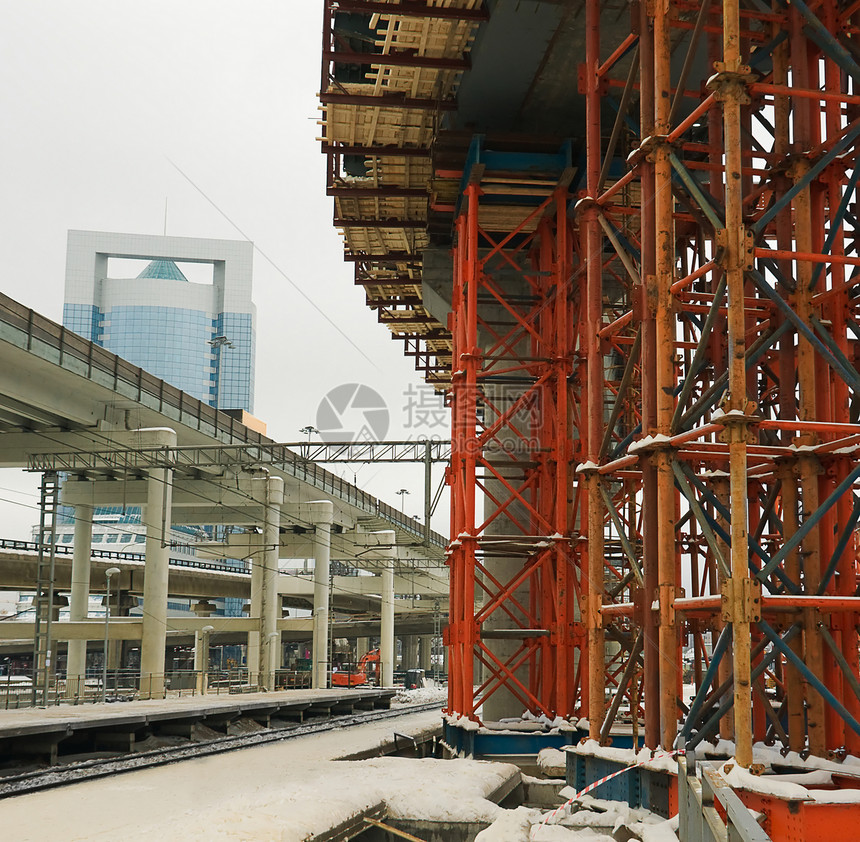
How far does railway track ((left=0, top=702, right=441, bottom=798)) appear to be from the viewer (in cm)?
1694

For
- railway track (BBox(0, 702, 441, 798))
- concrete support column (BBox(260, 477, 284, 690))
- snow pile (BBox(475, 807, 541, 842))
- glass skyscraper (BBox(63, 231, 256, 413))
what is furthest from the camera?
glass skyscraper (BBox(63, 231, 256, 413))

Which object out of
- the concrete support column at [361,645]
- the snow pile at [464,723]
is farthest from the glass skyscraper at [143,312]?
the snow pile at [464,723]

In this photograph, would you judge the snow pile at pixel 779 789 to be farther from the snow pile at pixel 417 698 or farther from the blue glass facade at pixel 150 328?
the blue glass facade at pixel 150 328

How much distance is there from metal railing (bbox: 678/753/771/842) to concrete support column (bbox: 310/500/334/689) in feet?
154

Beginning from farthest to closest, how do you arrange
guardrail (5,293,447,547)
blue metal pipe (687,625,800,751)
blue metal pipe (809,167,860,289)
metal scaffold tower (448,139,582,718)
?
guardrail (5,293,447,547) < metal scaffold tower (448,139,582,718) < blue metal pipe (809,167,860,289) < blue metal pipe (687,625,800,751)

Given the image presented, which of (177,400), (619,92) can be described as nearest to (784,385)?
(619,92)

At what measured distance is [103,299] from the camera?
19425cm

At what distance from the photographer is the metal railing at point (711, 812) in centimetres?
461

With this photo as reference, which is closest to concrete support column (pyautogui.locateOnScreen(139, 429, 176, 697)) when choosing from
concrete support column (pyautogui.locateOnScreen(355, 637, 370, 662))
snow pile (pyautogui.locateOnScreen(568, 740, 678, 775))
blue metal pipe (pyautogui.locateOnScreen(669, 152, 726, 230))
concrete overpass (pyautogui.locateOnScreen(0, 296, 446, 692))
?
concrete overpass (pyautogui.locateOnScreen(0, 296, 446, 692))

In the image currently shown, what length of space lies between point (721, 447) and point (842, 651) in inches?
100

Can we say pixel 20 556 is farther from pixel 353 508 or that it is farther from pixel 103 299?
pixel 103 299

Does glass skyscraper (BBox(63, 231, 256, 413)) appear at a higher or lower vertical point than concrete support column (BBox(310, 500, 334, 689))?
higher

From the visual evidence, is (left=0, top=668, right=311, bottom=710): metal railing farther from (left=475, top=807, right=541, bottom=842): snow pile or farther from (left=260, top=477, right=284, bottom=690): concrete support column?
(left=475, top=807, right=541, bottom=842): snow pile

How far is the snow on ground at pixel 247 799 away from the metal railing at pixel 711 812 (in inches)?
162
